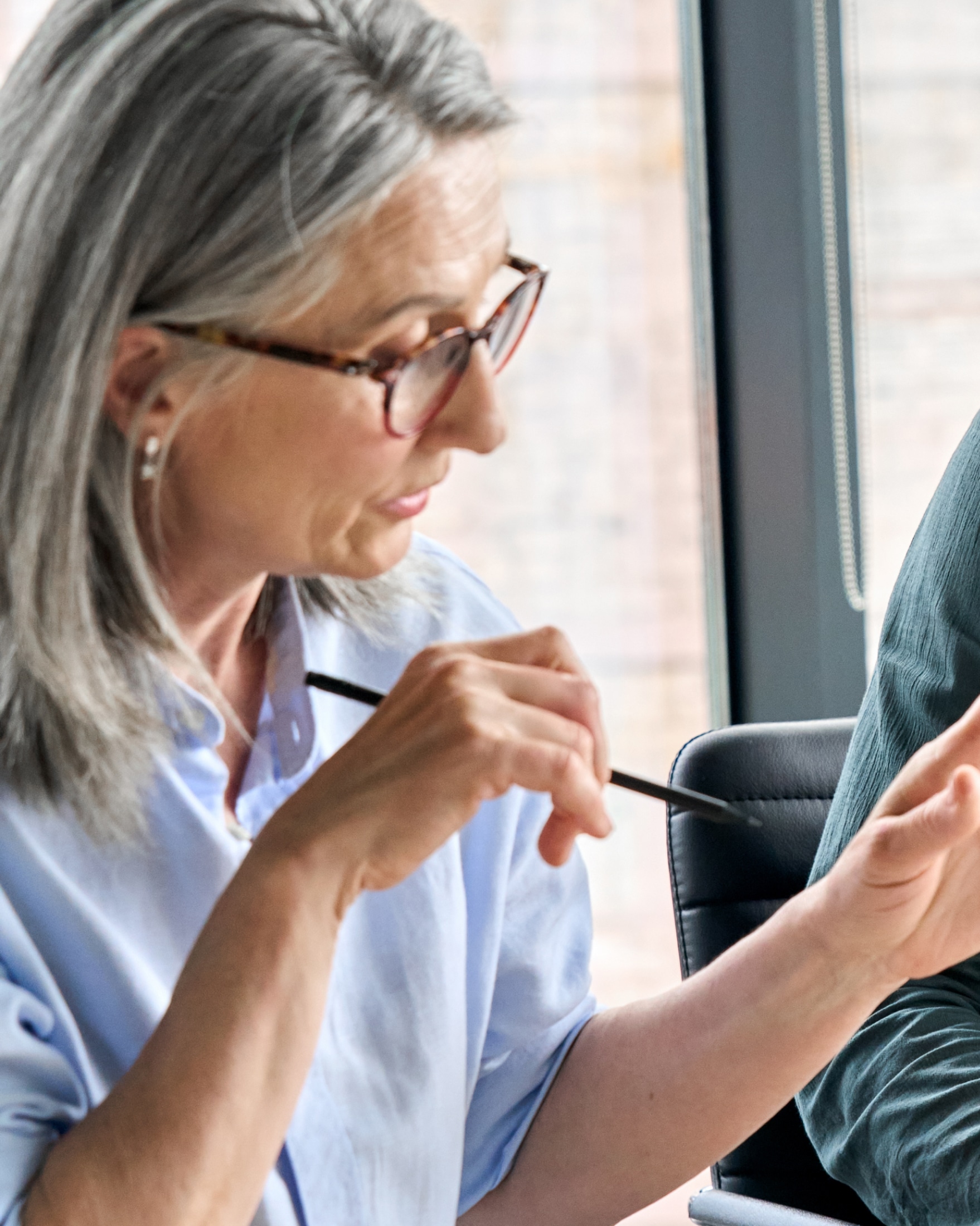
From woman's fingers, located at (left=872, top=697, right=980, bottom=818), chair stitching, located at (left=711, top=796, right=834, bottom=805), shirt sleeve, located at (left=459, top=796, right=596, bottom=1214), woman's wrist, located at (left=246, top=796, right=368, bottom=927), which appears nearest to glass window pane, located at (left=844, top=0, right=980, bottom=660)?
chair stitching, located at (left=711, top=796, right=834, bottom=805)

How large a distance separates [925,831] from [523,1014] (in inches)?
14.0

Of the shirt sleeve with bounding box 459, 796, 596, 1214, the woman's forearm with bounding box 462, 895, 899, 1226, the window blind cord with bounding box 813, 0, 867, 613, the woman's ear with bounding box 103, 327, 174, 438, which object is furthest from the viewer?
the window blind cord with bounding box 813, 0, 867, 613

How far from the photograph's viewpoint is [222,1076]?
0.74 m

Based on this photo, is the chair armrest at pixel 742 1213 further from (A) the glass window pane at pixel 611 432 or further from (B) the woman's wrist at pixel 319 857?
(A) the glass window pane at pixel 611 432

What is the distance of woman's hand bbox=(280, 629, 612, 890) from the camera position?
2.47 ft

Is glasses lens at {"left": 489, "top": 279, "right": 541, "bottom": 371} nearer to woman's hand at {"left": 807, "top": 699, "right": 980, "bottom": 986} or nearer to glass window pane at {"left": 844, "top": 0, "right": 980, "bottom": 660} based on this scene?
woman's hand at {"left": 807, "top": 699, "right": 980, "bottom": 986}

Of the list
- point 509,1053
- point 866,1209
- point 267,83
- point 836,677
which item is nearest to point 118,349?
point 267,83

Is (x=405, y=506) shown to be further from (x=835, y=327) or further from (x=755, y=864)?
(x=835, y=327)

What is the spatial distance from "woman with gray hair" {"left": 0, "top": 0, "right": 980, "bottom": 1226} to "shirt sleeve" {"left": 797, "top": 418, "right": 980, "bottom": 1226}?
0.07 metres

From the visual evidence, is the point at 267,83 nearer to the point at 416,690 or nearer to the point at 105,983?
the point at 416,690

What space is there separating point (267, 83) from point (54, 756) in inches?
15.4

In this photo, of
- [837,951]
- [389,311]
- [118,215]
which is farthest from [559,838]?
[118,215]

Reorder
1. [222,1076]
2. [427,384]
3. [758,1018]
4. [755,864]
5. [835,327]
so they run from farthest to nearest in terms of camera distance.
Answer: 1. [835,327]
2. [755,864]
3. [758,1018]
4. [427,384]
5. [222,1076]

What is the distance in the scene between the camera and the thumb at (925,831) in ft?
2.62
